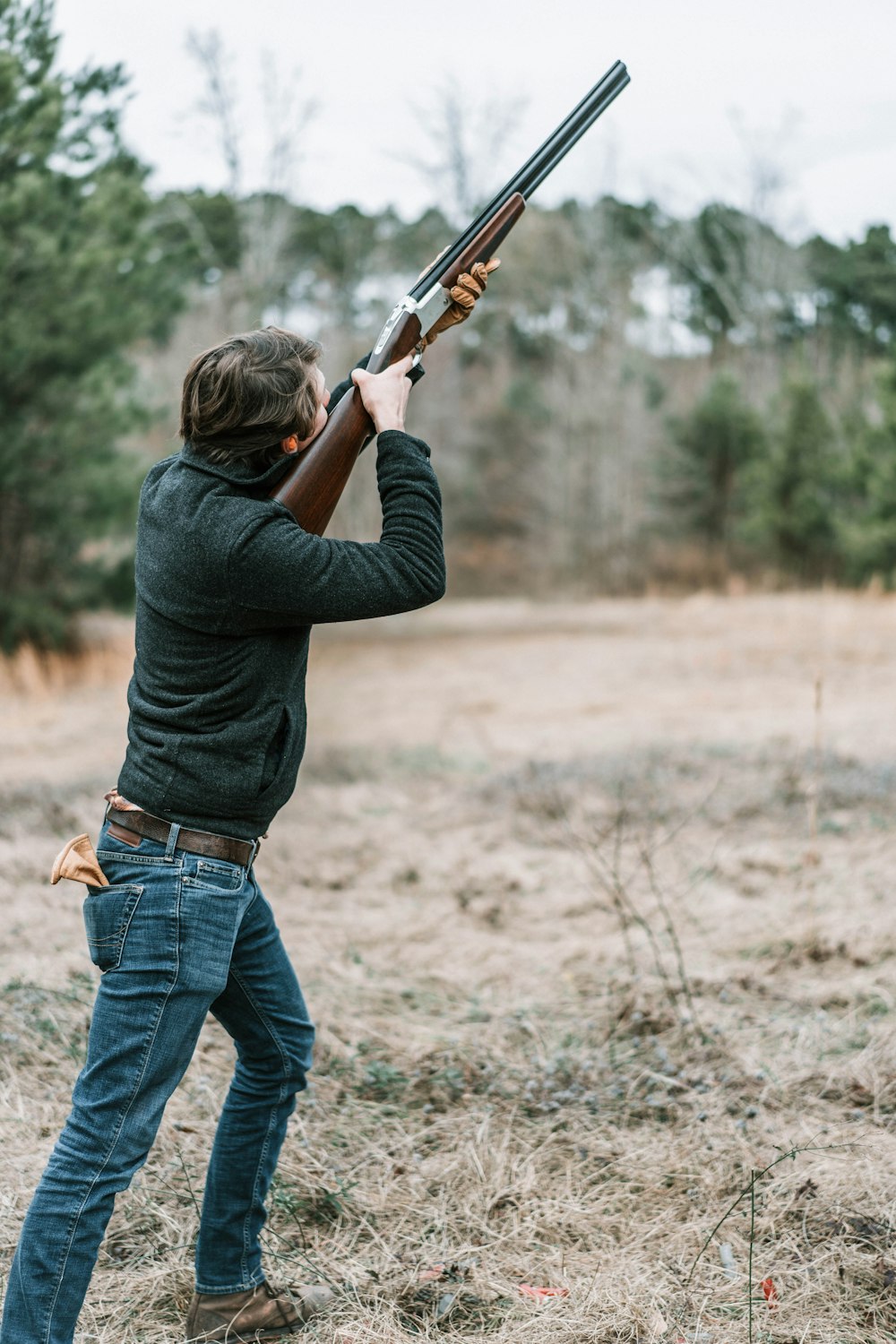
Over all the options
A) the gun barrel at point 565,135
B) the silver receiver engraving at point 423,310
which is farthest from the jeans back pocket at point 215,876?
the gun barrel at point 565,135

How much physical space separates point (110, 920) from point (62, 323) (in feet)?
33.0

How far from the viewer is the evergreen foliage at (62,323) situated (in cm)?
912

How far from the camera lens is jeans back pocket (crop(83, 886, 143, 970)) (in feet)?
6.76

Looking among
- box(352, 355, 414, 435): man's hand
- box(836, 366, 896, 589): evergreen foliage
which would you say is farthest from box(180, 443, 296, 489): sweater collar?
Result: box(836, 366, 896, 589): evergreen foliage

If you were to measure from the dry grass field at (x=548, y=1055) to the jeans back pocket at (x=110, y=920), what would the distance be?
0.96 m

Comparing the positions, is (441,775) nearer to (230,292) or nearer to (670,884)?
(670,884)

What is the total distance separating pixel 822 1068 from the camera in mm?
3467

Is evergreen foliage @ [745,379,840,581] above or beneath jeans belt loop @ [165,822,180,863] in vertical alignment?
above

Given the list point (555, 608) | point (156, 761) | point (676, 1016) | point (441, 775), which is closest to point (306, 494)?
point (156, 761)

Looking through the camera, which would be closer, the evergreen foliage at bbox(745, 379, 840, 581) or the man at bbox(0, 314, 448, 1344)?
the man at bbox(0, 314, 448, 1344)

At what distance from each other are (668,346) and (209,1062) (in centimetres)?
3604

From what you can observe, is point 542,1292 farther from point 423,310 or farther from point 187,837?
point 423,310

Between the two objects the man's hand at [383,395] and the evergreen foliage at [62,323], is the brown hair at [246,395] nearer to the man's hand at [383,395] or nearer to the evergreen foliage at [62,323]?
the man's hand at [383,395]

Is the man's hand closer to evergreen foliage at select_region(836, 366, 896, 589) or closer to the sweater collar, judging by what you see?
the sweater collar
